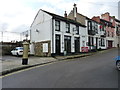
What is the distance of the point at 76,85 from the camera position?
4801mm

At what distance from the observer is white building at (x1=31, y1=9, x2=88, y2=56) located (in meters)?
18.3

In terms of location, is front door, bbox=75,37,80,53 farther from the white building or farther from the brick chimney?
the brick chimney

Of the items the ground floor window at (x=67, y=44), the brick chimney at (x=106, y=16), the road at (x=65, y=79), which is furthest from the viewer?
the brick chimney at (x=106, y=16)

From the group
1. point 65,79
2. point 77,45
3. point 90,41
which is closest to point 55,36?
point 77,45

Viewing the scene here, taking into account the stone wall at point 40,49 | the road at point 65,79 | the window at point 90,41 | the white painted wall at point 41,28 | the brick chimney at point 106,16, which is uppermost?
the brick chimney at point 106,16

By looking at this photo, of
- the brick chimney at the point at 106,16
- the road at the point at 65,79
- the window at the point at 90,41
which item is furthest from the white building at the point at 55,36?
the brick chimney at the point at 106,16

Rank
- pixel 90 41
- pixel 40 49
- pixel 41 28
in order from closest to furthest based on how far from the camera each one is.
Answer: pixel 40 49
pixel 41 28
pixel 90 41

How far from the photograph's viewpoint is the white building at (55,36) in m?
18.3

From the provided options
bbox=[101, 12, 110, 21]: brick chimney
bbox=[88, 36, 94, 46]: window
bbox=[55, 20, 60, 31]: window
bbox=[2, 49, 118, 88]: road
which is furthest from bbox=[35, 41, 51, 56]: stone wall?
bbox=[101, 12, 110, 21]: brick chimney

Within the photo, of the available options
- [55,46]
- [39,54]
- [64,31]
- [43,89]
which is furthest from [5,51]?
[43,89]

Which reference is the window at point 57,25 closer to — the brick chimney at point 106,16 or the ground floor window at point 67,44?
the ground floor window at point 67,44

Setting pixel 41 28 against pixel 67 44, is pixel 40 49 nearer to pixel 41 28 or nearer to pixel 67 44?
pixel 41 28

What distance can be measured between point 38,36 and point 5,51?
7.01m

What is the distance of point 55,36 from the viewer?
724 inches
